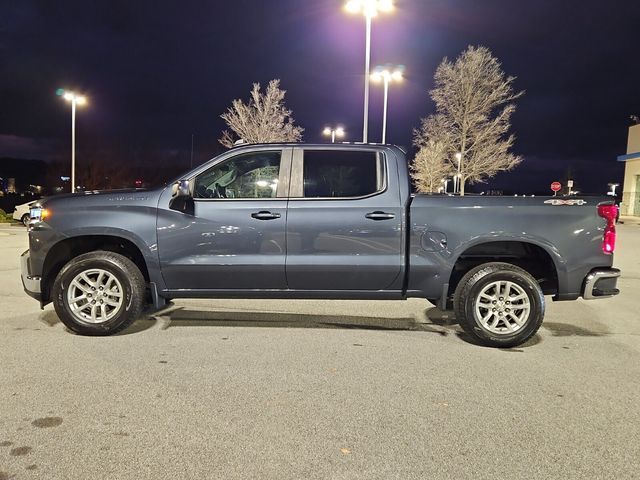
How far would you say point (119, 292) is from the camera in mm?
5387

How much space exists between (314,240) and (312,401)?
1.83 metres

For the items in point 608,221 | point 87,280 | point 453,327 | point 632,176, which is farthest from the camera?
point 632,176

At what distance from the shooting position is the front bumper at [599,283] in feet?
17.0

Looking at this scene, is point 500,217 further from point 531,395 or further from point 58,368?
point 58,368

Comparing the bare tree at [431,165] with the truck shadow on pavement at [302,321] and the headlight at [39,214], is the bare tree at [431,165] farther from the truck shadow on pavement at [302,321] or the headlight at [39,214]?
the headlight at [39,214]

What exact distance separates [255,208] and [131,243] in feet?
4.59

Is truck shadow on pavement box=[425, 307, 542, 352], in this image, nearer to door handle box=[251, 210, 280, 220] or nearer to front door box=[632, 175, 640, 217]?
door handle box=[251, 210, 280, 220]

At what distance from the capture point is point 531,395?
4.02 metres

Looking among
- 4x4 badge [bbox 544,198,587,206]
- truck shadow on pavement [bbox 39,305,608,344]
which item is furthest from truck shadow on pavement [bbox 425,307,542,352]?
4x4 badge [bbox 544,198,587,206]

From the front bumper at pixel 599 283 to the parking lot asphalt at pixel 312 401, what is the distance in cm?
57

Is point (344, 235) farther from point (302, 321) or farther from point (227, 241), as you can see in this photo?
point (302, 321)

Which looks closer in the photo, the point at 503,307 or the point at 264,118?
the point at 503,307

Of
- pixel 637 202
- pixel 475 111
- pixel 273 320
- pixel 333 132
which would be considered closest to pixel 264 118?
pixel 333 132

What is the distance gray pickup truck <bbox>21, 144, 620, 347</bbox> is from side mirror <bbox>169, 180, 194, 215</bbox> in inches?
0.5
